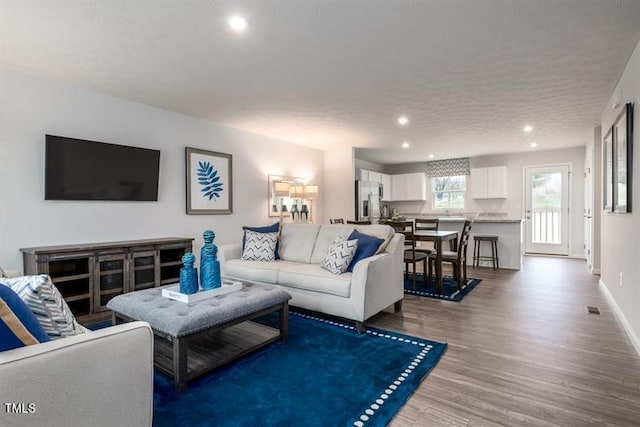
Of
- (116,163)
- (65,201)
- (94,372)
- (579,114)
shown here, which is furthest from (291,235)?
(579,114)

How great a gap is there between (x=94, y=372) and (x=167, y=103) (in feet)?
12.4

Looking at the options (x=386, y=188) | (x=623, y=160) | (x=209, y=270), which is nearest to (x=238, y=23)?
(x=209, y=270)

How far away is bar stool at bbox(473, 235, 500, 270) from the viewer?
6.33 meters

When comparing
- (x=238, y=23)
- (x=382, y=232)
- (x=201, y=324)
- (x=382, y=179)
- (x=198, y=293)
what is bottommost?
(x=201, y=324)

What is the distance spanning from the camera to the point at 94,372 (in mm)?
1176

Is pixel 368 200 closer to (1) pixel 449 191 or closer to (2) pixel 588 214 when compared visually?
(1) pixel 449 191

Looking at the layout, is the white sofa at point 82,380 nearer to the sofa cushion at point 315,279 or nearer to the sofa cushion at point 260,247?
the sofa cushion at point 315,279

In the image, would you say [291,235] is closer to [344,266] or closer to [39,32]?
[344,266]

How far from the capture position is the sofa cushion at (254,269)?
3670 millimetres

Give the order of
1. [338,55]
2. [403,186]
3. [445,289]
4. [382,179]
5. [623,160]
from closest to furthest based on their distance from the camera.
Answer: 1. [338,55]
2. [623,160]
3. [445,289]
4. [382,179]
5. [403,186]

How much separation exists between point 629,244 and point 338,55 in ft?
9.94

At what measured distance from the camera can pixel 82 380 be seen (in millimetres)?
1147

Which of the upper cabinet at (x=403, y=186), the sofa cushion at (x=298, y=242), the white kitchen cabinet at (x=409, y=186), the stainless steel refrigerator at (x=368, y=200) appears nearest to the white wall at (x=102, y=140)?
the sofa cushion at (x=298, y=242)

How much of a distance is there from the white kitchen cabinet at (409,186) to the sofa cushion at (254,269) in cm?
623
